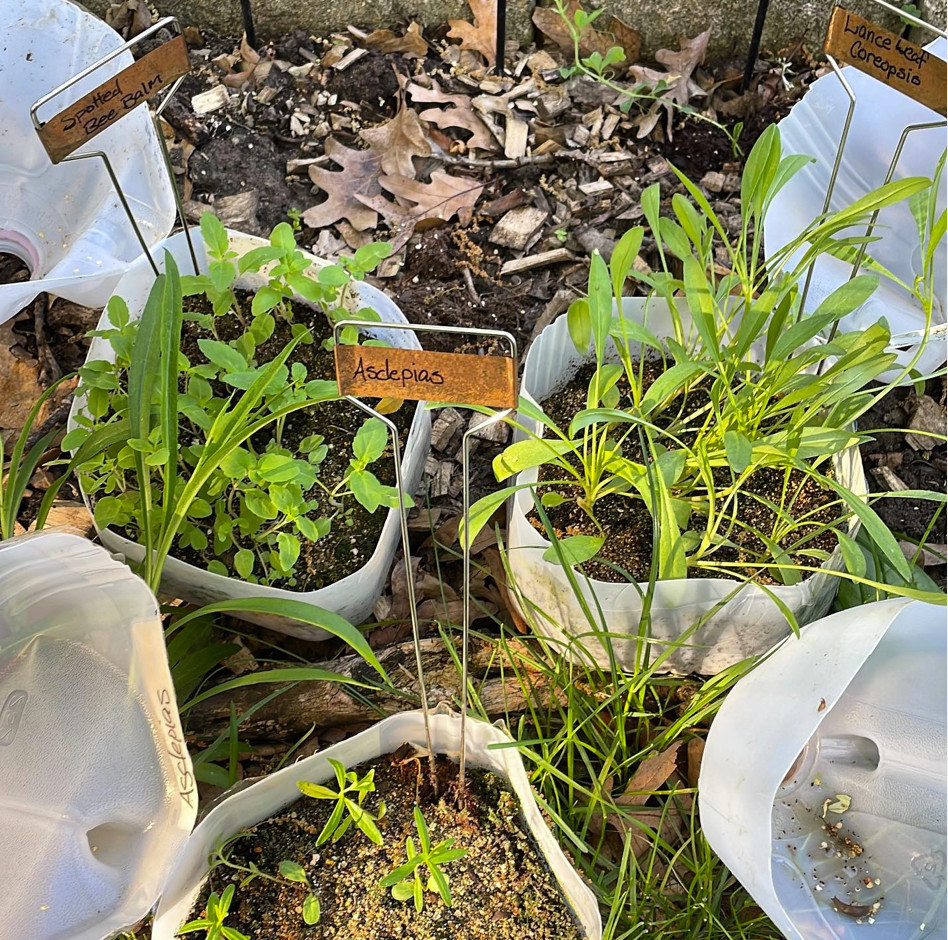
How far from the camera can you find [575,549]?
982 millimetres

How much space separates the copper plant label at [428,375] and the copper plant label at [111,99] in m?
0.44

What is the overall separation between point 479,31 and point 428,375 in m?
1.23

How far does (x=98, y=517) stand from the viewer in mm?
1035

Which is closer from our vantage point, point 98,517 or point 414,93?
point 98,517

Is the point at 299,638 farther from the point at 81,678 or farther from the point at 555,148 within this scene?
the point at 555,148

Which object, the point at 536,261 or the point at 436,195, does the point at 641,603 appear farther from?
the point at 436,195

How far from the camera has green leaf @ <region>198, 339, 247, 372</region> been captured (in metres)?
1.08

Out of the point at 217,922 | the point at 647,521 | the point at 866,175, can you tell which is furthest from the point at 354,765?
the point at 866,175

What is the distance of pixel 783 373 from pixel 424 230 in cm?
79

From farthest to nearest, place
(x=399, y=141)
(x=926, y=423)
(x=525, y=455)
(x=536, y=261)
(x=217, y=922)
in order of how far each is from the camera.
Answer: (x=399, y=141)
(x=536, y=261)
(x=926, y=423)
(x=525, y=455)
(x=217, y=922)

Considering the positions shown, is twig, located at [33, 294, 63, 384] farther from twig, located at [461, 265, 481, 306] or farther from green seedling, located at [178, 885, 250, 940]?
green seedling, located at [178, 885, 250, 940]

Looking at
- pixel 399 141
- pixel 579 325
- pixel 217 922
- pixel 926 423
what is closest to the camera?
pixel 217 922

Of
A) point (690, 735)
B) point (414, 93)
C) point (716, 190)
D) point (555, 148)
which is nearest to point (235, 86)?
point (414, 93)

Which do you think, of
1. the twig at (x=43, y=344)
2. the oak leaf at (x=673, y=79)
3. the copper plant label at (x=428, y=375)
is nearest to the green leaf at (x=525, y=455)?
the copper plant label at (x=428, y=375)
